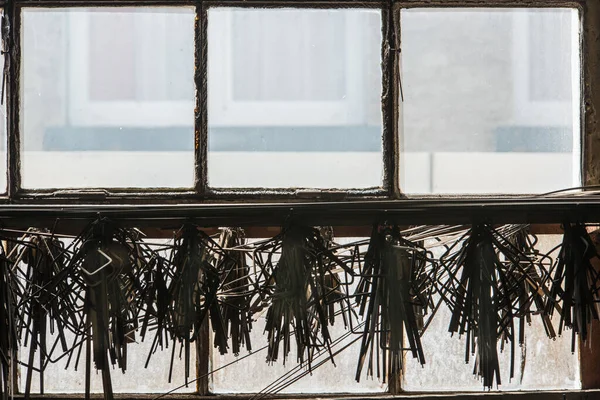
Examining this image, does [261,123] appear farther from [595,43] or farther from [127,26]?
[595,43]

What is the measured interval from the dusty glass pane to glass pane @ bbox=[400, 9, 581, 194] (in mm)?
281

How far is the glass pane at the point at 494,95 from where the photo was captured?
1976 mm

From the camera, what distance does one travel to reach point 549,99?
2004 mm

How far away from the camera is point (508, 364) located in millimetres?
1881

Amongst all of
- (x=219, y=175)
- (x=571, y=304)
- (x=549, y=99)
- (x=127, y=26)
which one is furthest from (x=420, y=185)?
(x=127, y=26)

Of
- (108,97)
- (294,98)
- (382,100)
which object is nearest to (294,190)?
(294,98)

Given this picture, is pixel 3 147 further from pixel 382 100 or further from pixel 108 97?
pixel 382 100

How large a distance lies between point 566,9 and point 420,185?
740mm

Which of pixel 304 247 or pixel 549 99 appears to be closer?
pixel 304 247

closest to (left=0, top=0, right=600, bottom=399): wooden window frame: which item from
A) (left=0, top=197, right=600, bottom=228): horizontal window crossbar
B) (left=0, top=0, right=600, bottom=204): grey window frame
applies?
(left=0, top=0, right=600, bottom=204): grey window frame

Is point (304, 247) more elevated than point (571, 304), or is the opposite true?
point (304, 247)

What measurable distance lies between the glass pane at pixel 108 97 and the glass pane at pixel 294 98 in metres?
0.11

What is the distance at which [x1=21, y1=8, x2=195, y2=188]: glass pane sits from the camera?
1.94 meters

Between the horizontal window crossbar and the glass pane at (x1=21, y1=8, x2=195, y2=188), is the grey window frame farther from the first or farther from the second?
the horizontal window crossbar
